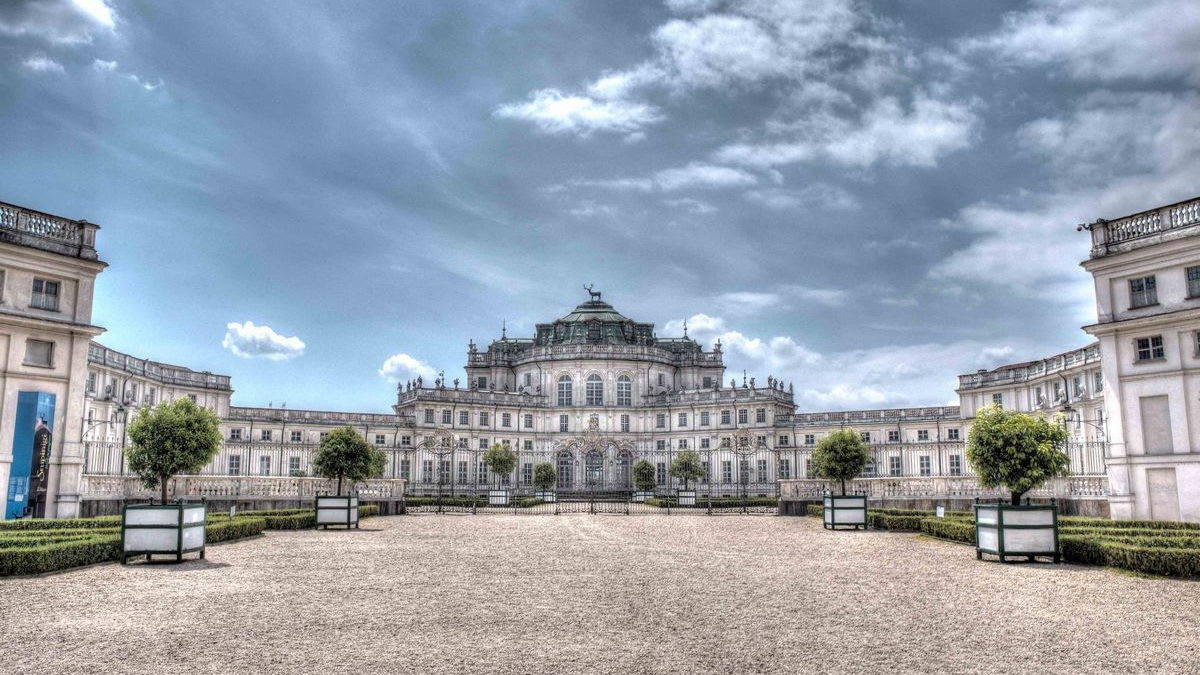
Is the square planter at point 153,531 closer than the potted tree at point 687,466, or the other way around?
the square planter at point 153,531

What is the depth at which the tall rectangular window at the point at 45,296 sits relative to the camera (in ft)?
88.1

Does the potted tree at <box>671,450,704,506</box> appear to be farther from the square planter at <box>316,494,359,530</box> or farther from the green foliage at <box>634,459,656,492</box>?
the square planter at <box>316,494,359,530</box>

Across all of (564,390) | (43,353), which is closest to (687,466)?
(564,390)

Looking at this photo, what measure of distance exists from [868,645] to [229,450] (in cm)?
6368

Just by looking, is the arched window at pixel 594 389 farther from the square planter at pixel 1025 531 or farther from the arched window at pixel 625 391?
the square planter at pixel 1025 531

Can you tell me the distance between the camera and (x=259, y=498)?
3438cm

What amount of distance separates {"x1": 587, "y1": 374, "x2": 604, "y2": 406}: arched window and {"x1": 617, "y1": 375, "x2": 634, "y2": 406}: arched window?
1.68 meters

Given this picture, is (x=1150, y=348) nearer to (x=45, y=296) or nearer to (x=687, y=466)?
(x=45, y=296)

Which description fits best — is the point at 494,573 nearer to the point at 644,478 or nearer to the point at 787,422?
the point at 644,478

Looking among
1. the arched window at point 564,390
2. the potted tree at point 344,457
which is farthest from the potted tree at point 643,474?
the potted tree at point 344,457

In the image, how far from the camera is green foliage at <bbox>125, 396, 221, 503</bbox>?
87.3 ft

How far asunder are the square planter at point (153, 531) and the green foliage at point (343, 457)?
1732 centimetres

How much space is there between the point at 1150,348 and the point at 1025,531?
39.7 ft

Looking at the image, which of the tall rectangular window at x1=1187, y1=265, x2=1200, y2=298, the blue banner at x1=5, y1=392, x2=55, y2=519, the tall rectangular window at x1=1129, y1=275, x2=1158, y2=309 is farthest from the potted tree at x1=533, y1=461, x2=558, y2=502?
the tall rectangular window at x1=1187, y1=265, x2=1200, y2=298
